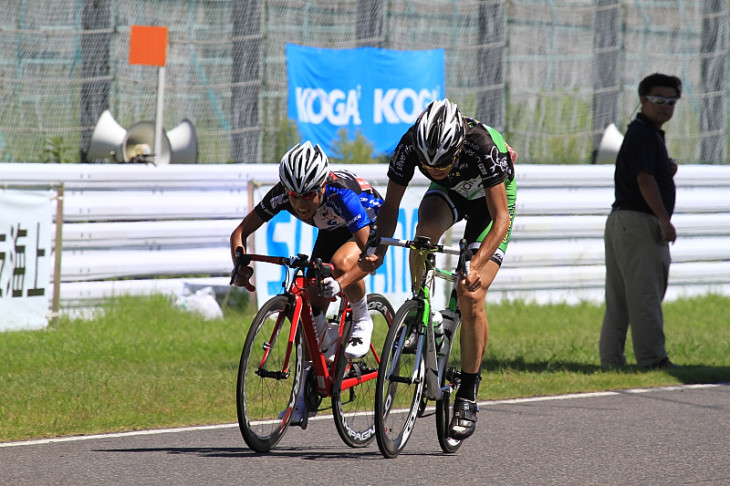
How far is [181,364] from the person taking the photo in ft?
31.4

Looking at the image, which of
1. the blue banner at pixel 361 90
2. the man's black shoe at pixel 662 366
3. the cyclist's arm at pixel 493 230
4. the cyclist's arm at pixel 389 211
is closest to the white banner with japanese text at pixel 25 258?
the cyclist's arm at pixel 389 211

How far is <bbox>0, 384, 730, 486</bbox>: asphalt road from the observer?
18.8 ft

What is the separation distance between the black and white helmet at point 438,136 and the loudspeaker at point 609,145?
14.7 meters

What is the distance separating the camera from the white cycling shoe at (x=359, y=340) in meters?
6.52

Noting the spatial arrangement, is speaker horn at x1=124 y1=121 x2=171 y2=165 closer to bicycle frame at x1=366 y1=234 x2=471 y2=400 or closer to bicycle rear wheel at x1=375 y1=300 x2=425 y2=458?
bicycle frame at x1=366 y1=234 x2=471 y2=400

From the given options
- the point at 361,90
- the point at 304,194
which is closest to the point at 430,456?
the point at 304,194

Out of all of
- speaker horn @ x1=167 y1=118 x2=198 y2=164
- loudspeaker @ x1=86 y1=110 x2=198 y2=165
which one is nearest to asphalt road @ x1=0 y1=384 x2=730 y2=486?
loudspeaker @ x1=86 y1=110 x2=198 y2=165

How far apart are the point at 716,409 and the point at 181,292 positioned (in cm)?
554

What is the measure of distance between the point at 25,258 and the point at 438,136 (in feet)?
18.5

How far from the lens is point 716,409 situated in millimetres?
7953

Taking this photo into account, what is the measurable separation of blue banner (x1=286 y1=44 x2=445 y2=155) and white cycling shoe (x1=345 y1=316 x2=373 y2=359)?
11.1 metres

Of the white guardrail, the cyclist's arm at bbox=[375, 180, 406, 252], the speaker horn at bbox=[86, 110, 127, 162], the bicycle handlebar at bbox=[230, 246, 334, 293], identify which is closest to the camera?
the bicycle handlebar at bbox=[230, 246, 334, 293]

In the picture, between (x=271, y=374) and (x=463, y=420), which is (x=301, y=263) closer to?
(x=271, y=374)

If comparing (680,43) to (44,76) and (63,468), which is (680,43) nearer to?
(44,76)
